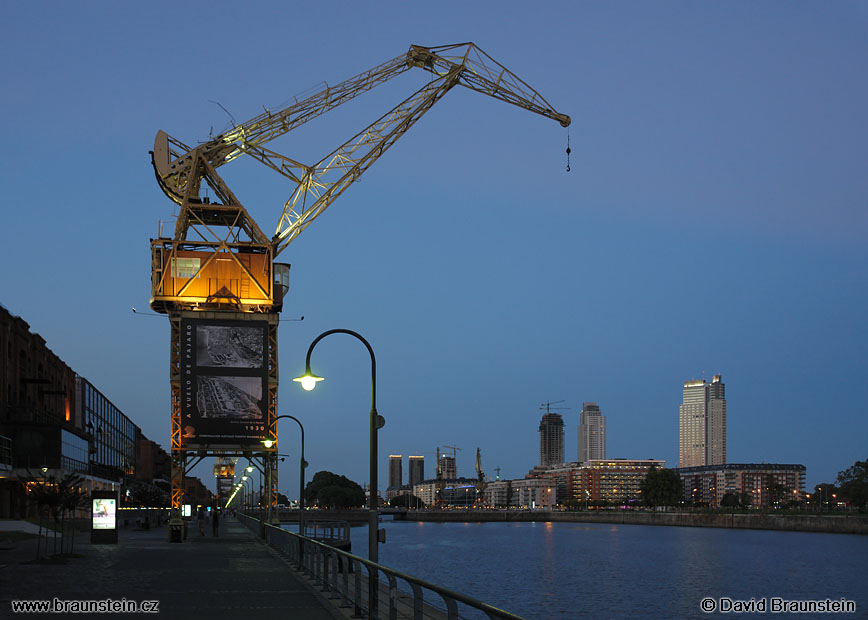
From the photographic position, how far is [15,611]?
19266 mm

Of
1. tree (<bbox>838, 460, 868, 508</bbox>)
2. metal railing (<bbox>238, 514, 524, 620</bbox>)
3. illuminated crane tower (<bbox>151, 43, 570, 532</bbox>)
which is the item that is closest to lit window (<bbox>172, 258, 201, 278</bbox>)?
illuminated crane tower (<bbox>151, 43, 570, 532</bbox>)

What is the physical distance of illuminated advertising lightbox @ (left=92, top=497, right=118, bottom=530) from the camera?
48.0 meters

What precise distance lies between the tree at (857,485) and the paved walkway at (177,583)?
514 feet

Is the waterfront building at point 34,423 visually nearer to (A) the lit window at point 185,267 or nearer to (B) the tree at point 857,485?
(A) the lit window at point 185,267

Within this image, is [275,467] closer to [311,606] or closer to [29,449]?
[29,449]

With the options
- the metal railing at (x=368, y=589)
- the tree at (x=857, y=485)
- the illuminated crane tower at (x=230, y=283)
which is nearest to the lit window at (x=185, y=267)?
the illuminated crane tower at (x=230, y=283)

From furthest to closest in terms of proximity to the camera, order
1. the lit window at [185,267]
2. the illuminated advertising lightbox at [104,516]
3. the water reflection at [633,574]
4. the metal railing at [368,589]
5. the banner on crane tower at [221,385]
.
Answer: the lit window at [185,267] < the banner on crane tower at [221,385] < the water reflection at [633,574] < the illuminated advertising lightbox at [104,516] < the metal railing at [368,589]

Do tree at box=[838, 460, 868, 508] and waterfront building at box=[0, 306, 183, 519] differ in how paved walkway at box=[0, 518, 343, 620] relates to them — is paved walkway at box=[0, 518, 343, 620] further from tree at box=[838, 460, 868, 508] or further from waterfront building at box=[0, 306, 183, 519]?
tree at box=[838, 460, 868, 508]

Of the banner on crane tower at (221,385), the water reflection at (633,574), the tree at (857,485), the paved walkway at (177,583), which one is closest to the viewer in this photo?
the paved walkway at (177,583)

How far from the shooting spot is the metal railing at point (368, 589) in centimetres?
1232

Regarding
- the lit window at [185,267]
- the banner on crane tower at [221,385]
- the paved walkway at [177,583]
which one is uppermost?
the lit window at [185,267]

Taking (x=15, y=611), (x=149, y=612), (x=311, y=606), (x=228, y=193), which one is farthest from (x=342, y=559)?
(x=228, y=193)

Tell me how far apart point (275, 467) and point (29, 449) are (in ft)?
90.8

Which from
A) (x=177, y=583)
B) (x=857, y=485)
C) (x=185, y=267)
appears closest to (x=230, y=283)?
(x=185, y=267)
